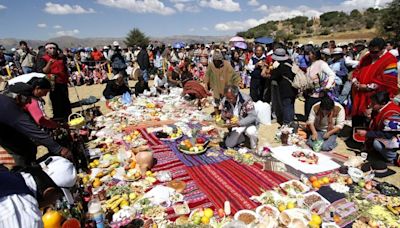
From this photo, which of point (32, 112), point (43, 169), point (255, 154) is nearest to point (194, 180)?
point (255, 154)

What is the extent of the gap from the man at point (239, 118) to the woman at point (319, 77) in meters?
1.63

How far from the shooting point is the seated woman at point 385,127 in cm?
445

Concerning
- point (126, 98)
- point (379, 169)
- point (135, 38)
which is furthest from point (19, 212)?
point (135, 38)

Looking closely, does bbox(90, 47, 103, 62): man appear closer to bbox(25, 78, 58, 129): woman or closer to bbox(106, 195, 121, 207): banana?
bbox(25, 78, 58, 129): woman

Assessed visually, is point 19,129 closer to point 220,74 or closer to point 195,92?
point 220,74

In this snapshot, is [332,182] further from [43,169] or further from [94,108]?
[94,108]

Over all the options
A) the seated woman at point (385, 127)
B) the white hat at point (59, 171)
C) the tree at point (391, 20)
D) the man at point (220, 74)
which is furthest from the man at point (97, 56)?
the tree at point (391, 20)

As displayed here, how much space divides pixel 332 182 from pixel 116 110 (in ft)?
21.4

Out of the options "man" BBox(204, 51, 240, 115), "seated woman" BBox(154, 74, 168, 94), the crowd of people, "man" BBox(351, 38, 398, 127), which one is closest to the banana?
the crowd of people

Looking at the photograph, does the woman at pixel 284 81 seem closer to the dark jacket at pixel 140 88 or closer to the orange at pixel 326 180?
the orange at pixel 326 180

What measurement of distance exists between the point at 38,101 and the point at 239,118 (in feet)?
11.6

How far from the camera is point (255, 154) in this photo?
17.2ft

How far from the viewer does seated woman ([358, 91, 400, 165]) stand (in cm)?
445

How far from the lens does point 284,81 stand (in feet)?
21.5
